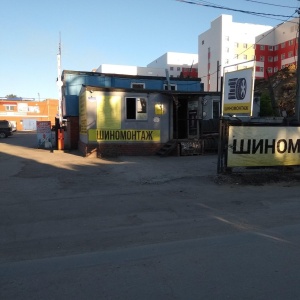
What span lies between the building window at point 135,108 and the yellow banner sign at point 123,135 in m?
0.78

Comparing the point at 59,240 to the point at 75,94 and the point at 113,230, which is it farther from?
the point at 75,94

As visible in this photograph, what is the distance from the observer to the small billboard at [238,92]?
10961 millimetres

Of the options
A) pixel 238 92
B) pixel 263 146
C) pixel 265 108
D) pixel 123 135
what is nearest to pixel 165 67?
pixel 265 108

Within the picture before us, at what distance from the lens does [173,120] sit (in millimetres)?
18844

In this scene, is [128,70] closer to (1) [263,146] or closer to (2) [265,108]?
(2) [265,108]

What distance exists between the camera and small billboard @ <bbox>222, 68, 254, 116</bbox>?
10961 mm

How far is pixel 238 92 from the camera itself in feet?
37.2

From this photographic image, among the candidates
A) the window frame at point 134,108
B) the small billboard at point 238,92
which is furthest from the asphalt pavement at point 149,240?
the window frame at point 134,108

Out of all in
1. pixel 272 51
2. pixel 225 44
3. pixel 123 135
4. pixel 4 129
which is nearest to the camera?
pixel 123 135

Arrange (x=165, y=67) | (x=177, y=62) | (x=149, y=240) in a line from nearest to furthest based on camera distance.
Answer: (x=149, y=240) < (x=165, y=67) < (x=177, y=62)

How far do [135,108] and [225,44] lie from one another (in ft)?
217

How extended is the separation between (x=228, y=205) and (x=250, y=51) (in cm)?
8221

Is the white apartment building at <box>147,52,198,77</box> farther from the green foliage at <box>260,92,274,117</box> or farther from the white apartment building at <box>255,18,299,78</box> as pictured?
the green foliage at <box>260,92,274,117</box>

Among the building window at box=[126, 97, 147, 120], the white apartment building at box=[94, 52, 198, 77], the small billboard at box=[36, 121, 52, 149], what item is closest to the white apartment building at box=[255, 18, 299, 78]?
the white apartment building at box=[94, 52, 198, 77]
